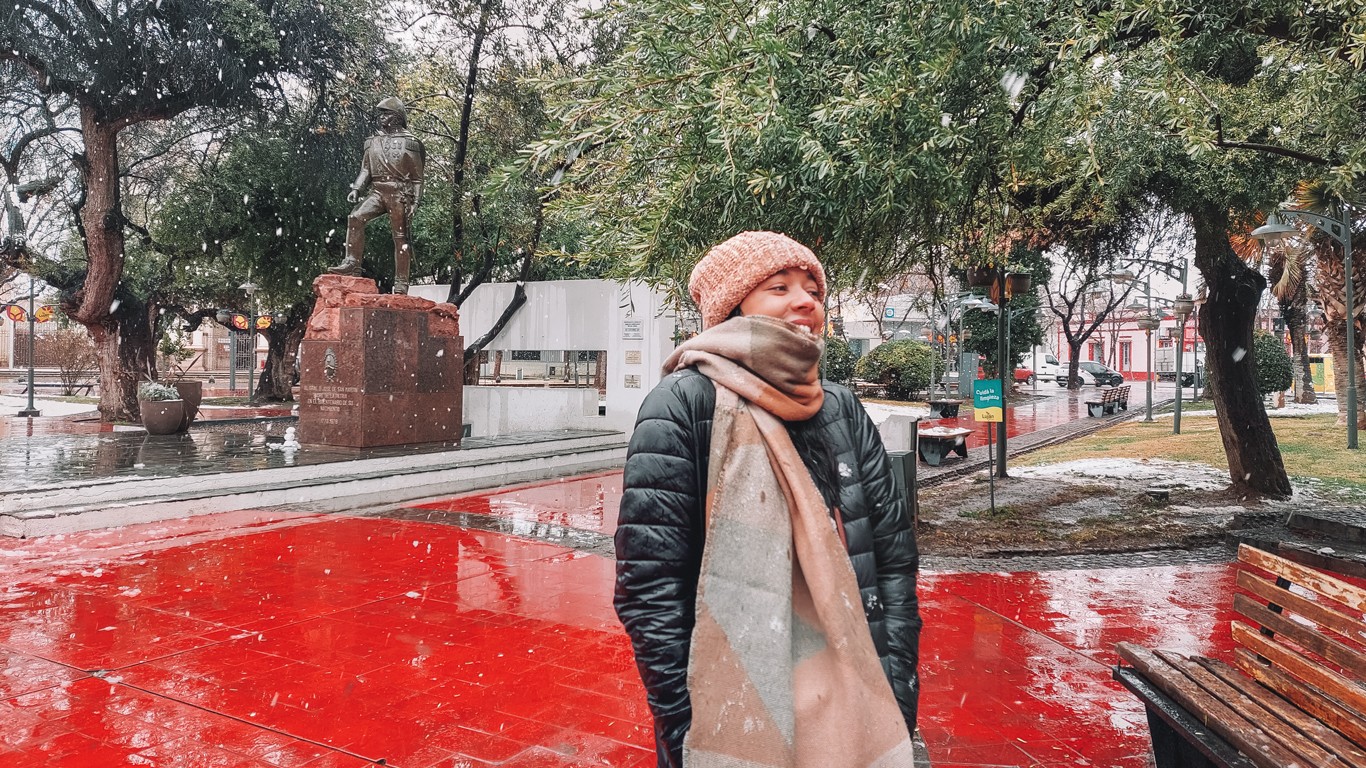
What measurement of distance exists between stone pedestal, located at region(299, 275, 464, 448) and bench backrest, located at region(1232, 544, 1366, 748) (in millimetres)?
10722

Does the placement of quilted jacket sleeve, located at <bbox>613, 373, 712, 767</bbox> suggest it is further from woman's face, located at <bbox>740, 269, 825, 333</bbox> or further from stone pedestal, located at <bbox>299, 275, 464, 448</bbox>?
stone pedestal, located at <bbox>299, 275, 464, 448</bbox>

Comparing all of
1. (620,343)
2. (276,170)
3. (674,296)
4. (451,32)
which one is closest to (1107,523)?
(674,296)

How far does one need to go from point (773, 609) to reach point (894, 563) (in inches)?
15.7

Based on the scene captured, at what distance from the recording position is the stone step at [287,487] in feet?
25.0

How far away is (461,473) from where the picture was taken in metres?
10.9

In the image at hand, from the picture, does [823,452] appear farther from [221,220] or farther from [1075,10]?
[221,220]

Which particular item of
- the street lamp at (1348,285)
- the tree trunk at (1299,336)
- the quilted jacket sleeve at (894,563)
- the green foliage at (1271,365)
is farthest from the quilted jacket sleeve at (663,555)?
the green foliage at (1271,365)

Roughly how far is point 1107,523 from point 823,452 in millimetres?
7596

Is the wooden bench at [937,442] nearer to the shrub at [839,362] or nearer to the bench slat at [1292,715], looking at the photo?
the bench slat at [1292,715]

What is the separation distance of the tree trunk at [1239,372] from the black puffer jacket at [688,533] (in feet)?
27.9

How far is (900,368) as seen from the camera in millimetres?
30844

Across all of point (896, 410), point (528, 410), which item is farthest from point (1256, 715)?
point (896, 410)

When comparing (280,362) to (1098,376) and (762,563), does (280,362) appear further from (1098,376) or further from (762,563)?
(1098,376)

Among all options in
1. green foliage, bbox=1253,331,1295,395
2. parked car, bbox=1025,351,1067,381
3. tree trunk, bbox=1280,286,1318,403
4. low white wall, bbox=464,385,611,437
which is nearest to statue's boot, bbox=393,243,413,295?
low white wall, bbox=464,385,611,437
